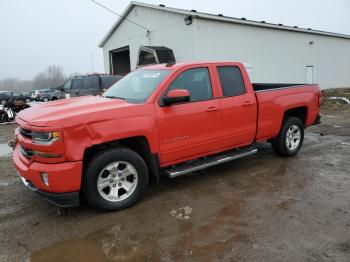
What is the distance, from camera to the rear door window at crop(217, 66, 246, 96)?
525cm

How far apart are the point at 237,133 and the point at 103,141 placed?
7.87ft

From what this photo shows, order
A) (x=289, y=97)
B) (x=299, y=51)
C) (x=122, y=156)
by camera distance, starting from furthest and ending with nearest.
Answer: (x=299, y=51), (x=289, y=97), (x=122, y=156)

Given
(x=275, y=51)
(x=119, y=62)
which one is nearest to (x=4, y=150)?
(x=275, y=51)

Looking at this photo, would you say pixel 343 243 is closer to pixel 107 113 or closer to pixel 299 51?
pixel 107 113

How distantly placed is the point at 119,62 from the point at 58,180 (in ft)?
76.3

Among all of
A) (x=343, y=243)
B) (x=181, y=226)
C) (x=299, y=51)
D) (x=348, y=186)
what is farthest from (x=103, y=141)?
(x=299, y=51)

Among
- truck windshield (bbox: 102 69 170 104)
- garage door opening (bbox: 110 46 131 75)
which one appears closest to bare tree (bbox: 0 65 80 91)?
garage door opening (bbox: 110 46 131 75)

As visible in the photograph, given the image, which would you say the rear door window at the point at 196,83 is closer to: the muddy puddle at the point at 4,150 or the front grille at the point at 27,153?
the front grille at the point at 27,153

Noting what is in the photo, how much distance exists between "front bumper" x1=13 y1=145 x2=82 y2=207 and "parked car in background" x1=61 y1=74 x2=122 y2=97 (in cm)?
969

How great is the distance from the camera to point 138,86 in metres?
4.95

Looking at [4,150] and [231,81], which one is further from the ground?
[231,81]

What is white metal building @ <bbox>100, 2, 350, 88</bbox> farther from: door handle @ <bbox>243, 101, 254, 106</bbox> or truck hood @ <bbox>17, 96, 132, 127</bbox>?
truck hood @ <bbox>17, 96, 132, 127</bbox>

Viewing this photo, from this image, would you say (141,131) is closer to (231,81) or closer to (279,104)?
(231,81)

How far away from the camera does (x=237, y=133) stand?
17.5 feet
